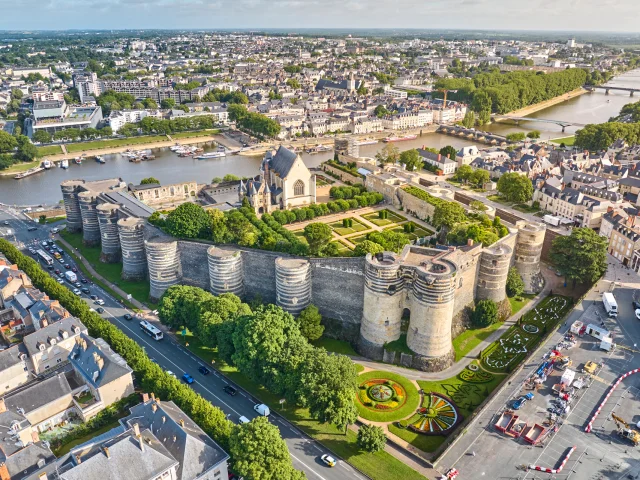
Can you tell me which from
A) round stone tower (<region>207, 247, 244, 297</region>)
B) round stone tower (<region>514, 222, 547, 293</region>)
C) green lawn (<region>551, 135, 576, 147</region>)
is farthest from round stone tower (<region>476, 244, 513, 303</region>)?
green lawn (<region>551, 135, 576, 147</region>)

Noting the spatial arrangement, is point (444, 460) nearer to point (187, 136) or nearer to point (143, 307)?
point (143, 307)

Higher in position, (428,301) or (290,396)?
(428,301)

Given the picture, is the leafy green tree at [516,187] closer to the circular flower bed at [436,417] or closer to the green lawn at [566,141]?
the circular flower bed at [436,417]

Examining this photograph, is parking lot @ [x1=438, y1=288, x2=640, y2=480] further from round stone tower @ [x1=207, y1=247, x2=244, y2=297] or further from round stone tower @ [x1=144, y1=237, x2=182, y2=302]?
round stone tower @ [x1=144, y1=237, x2=182, y2=302]

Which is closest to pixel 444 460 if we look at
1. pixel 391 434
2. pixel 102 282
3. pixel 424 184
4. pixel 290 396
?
pixel 391 434

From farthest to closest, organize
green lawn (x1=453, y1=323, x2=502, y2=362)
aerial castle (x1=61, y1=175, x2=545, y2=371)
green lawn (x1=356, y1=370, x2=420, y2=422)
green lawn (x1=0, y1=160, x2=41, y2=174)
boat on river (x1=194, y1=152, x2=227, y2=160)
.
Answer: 1. boat on river (x1=194, y1=152, x2=227, y2=160)
2. green lawn (x1=0, y1=160, x2=41, y2=174)
3. green lawn (x1=453, y1=323, x2=502, y2=362)
4. aerial castle (x1=61, y1=175, x2=545, y2=371)
5. green lawn (x1=356, y1=370, x2=420, y2=422)
